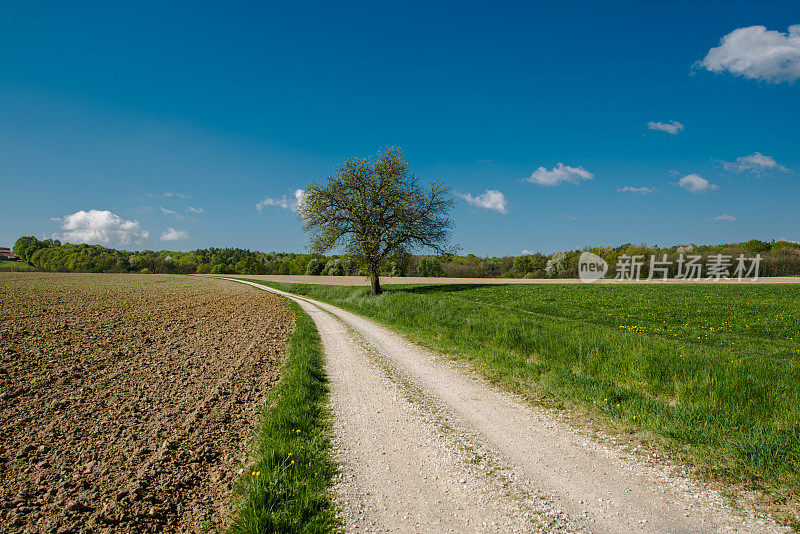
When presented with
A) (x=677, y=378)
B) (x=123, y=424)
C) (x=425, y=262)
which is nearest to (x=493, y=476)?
(x=677, y=378)

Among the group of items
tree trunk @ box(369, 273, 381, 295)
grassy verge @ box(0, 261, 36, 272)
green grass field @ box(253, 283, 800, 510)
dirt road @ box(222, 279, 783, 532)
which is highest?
grassy verge @ box(0, 261, 36, 272)

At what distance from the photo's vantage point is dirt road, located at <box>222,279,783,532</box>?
3.76 m

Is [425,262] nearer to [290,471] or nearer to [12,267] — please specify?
[290,471]

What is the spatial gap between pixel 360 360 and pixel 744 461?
8.56m

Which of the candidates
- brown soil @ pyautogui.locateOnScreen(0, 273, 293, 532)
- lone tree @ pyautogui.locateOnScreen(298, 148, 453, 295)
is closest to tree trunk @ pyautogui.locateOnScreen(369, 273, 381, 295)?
lone tree @ pyautogui.locateOnScreen(298, 148, 453, 295)

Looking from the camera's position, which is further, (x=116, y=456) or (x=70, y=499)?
(x=116, y=456)

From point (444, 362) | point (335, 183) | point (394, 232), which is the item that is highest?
point (335, 183)

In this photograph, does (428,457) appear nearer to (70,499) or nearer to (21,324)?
(70,499)

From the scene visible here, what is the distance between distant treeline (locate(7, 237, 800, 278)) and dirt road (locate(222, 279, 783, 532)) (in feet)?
204

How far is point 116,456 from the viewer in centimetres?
506

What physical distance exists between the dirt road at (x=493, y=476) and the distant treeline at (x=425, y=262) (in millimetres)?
62194

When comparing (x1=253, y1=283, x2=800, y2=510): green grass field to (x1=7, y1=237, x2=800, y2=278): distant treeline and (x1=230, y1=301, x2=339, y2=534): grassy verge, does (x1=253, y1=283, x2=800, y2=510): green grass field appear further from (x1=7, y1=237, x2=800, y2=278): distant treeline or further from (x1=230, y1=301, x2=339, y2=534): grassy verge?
(x1=7, y1=237, x2=800, y2=278): distant treeline

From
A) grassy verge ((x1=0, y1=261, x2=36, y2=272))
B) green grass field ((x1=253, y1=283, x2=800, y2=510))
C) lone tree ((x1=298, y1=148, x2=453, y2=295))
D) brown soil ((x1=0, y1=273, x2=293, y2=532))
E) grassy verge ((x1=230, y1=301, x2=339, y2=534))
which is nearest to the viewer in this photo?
grassy verge ((x1=230, y1=301, x2=339, y2=534))

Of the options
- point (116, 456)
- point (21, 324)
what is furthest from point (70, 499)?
point (21, 324)
